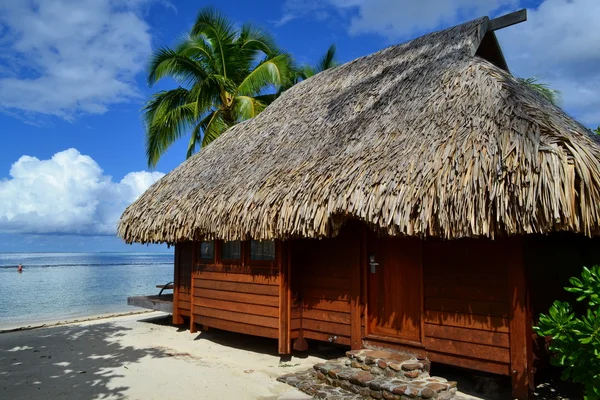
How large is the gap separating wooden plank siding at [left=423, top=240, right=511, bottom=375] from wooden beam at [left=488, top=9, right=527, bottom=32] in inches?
194

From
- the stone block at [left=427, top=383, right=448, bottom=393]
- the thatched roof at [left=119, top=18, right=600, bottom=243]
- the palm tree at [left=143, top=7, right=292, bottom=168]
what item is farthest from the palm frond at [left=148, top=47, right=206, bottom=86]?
the stone block at [left=427, top=383, right=448, bottom=393]

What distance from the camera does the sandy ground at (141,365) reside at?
5.18 metres

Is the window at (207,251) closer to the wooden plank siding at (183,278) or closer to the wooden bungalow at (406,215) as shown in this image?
the wooden bungalow at (406,215)

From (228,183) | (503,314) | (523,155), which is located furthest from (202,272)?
(523,155)

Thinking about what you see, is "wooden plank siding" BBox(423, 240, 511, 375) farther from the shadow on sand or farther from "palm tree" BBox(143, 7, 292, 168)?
"palm tree" BBox(143, 7, 292, 168)

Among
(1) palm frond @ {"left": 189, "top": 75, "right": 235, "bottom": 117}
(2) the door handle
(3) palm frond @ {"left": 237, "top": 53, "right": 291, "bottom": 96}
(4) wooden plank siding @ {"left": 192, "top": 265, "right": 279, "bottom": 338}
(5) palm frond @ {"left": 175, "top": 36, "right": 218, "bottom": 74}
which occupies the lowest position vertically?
(4) wooden plank siding @ {"left": 192, "top": 265, "right": 279, "bottom": 338}

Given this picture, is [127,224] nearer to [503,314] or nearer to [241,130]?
[241,130]

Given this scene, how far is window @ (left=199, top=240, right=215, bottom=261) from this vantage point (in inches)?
313

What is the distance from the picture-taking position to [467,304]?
512cm

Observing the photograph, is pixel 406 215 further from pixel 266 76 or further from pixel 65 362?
pixel 266 76

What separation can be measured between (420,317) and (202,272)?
411 centimetres

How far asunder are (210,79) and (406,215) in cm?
1115

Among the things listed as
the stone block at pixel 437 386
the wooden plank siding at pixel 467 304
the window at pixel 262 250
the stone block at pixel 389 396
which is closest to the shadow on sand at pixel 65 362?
the window at pixel 262 250

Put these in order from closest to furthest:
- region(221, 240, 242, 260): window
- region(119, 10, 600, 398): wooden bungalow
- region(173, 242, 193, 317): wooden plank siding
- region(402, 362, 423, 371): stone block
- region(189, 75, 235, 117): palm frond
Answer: region(119, 10, 600, 398): wooden bungalow, region(402, 362, 423, 371): stone block, region(221, 240, 242, 260): window, region(173, 242, 193, 317): wooden plank siding, region(189, 75, 235, 117): palm frond
